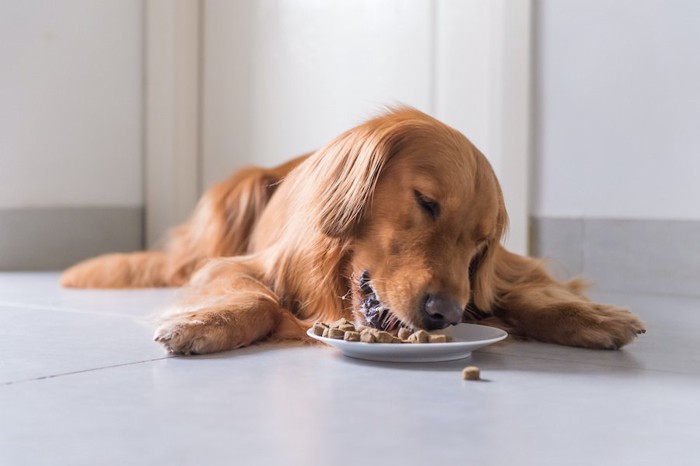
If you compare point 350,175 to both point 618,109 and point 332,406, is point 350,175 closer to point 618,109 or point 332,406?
point 332,406

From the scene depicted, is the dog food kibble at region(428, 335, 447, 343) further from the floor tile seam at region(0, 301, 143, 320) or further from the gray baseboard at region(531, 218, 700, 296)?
the gray baseboard at region(531, 218, 700, 296)

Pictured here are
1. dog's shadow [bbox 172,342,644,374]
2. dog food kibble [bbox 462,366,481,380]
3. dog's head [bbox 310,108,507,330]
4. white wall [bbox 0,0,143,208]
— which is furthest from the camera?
white wall [bbox 0,0,143,208]

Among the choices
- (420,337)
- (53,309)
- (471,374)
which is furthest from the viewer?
(53,309)

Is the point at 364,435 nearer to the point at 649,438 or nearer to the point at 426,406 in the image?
the point at 426,406

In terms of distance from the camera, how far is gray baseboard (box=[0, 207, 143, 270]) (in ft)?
11.2

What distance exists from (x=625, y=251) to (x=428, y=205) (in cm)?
132

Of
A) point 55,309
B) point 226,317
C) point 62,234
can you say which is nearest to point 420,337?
point 226,317

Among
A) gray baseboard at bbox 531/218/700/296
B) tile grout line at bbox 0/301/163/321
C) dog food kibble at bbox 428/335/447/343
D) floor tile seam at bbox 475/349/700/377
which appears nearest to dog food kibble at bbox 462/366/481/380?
dog food kibble at bbox 428/335/447/343

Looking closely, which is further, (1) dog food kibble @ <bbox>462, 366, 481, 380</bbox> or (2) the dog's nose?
(2) the dog's nose

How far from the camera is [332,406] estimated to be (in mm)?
1230

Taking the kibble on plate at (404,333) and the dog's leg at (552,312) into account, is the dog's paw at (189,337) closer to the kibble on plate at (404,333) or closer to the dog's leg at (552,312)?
the kibble on plate at (404,333)

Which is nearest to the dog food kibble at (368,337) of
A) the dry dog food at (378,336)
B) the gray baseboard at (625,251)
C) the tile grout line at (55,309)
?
the dry dog food at (378,336)

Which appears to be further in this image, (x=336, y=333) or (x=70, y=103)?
(x=70, y=103)

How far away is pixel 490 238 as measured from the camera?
1.83 metres
